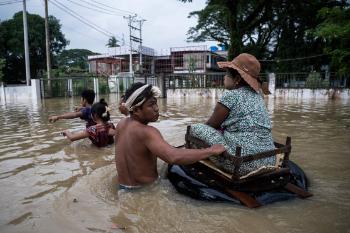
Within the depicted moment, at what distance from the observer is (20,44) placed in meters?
36.7

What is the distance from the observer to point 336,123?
9.47 m

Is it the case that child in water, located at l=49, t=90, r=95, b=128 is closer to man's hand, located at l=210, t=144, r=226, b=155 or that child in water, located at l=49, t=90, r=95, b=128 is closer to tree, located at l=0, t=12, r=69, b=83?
man's hand, located at l=210, t=144, r=226, b=155

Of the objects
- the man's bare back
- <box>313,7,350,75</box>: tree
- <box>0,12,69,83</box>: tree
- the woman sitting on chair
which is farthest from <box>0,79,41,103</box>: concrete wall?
the woman sitting on chair

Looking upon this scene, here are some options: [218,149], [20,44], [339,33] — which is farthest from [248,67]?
[20,44]

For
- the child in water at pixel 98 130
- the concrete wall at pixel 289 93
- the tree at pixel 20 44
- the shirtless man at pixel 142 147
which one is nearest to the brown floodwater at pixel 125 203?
the shirtless man at pixel 142 147

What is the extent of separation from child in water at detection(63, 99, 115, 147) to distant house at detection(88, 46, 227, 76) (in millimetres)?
34939

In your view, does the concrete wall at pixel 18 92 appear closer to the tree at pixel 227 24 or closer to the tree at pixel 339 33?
the tree at pixel 227 24

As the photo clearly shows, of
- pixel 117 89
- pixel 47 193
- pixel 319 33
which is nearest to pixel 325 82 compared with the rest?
pixel 319 33

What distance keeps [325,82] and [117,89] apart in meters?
17.7

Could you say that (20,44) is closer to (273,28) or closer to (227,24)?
(227,24)

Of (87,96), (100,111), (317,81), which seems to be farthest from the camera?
(317,81)

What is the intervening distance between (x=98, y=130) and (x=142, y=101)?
316 centimetres

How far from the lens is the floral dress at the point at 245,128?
3.29 metres

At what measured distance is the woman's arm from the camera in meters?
3.38
